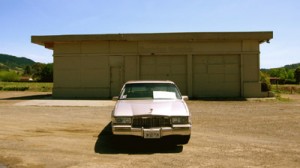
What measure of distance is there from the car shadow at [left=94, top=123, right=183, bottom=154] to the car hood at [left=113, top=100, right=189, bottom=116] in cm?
57

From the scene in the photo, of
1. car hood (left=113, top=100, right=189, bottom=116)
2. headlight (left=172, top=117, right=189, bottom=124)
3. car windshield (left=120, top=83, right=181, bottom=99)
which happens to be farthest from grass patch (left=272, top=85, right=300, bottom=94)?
headlight (left=172, top=117, right=189, bottom=124)

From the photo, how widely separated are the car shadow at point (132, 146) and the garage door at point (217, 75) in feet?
43.3

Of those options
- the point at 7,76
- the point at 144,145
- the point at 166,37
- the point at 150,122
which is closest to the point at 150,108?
the point at 150,122

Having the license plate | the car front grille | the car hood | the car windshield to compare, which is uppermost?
the car windshield

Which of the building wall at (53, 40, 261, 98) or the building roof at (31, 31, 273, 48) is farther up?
the building roof at (31, 31, 273, 48)

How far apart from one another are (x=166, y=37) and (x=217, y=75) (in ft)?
13.8

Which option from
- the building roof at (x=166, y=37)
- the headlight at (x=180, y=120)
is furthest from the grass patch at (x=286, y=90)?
the headlight at (x=180, y=120)

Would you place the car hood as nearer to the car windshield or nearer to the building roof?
the car windshield

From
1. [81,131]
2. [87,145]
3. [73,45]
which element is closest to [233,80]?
[73,45]

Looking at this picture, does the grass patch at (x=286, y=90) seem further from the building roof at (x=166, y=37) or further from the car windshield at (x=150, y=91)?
the car windshield at (x=150, y=91)

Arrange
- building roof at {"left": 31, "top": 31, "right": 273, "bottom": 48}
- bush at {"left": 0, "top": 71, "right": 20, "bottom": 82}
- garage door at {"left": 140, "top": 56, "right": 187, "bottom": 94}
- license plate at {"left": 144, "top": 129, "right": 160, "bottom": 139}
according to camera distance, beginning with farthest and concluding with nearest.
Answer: bush at {"left": 0, "top": 71, "right": 20, "bottom": 82} → garage door at {"left": 140, "top": 56, "right": 187, "bottom": 94} → building roof at {"left": 31, "top": 31, "right": 273, "bottom": 48} → license plate at {"left": 144, "top": 129, "right": 160, "bottom": 139}

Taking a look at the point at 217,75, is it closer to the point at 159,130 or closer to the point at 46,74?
the point at 159,130

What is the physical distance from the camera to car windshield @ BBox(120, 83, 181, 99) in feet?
26.8

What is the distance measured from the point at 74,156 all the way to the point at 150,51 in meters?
14.8
